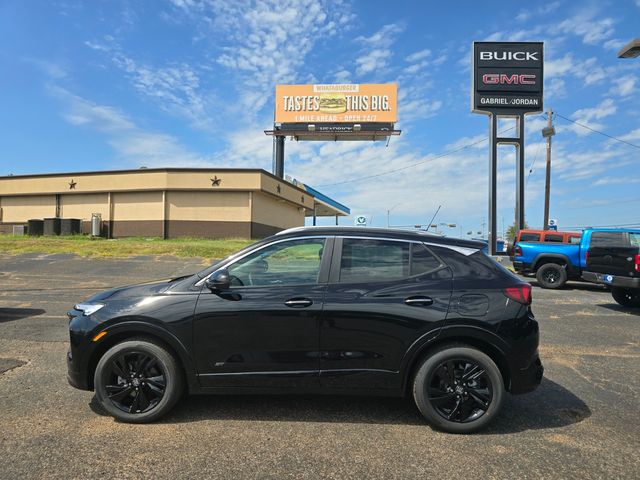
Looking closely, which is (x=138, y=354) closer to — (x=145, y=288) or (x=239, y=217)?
(x=145, y=288)

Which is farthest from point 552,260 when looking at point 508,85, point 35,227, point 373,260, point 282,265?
point 35,227

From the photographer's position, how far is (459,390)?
11.9 ft

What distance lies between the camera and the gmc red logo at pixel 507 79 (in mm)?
25672

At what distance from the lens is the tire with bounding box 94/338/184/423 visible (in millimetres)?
3699

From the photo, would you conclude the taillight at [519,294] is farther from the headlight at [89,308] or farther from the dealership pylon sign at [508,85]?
the dealership pylon sign at [508,85]

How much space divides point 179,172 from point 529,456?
92.9 feet

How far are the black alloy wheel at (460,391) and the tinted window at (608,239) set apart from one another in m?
8.64

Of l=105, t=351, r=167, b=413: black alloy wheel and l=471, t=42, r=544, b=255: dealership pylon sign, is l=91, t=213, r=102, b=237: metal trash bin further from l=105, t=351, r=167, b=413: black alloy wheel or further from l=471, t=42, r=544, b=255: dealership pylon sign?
l=105, t=351, r=167, b=413: black alloy wheel

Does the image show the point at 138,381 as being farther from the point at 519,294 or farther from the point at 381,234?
the point at 519,294

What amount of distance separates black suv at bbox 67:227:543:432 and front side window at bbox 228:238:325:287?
5 centimetres

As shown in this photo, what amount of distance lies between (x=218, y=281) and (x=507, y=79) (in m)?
26.9

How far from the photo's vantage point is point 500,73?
25750 millimetres

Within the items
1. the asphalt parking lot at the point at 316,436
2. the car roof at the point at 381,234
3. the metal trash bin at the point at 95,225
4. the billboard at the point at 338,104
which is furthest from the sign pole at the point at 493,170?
the metal trash bin at the point at 95,225

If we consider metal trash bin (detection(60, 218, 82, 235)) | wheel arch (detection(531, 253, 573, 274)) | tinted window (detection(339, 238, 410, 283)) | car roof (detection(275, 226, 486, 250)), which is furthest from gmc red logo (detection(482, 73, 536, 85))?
metal trash bin (detection(60, 218, 82, 235))
